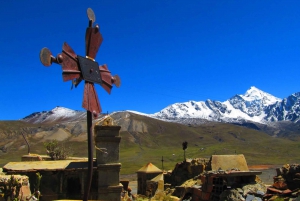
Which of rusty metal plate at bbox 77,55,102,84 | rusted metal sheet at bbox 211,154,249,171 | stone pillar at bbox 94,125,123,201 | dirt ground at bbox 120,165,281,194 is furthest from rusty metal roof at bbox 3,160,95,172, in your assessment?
dirt ground at bbox 120,165,281,194

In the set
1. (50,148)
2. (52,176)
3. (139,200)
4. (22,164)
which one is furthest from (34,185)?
(50,148)

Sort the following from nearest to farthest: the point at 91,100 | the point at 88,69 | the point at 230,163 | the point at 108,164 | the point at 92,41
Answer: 1. the point at 91,100
2. the point at 88,69
3. the point at 92,41
4. the point at 108,164
5. the point at 230,163

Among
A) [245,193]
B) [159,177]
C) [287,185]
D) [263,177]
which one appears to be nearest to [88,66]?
[245,193]

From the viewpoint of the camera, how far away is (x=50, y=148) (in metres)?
36.4

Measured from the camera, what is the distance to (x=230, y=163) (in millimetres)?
27547

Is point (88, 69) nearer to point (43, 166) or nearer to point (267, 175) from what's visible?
point (43, 166)

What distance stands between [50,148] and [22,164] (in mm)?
18593

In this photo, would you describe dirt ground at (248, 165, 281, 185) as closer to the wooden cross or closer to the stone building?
the stone building

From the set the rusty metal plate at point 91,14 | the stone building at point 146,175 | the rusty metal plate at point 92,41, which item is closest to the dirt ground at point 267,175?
the stone building at point 146,175

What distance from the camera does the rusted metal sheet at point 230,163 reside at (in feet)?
88.8

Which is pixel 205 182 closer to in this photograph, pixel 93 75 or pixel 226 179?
pixel 226 179

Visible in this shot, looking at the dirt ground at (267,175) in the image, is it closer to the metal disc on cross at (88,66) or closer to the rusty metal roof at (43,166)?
the rusty metal roof at (43,166)

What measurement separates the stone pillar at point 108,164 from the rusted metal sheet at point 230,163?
41.9 feet

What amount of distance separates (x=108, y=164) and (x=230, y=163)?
45.1 ft
